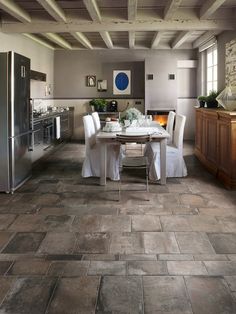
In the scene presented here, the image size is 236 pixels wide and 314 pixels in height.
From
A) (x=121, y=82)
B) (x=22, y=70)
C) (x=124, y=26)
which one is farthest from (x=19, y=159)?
(x=121, y=82)

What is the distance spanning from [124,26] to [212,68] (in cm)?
308

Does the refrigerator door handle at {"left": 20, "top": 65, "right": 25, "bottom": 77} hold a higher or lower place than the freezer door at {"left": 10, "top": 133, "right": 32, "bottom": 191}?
higher

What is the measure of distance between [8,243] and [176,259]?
1396mm

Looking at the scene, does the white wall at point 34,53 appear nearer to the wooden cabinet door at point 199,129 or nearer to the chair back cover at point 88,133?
the chair back cover at point 88,133

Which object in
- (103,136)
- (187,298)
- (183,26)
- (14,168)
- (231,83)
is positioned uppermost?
(183,26)

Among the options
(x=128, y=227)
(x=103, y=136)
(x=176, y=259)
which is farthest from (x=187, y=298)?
(x=103, y=136)

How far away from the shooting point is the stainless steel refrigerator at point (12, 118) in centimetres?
434

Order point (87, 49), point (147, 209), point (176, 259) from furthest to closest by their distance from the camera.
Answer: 1. point (87, 49)
2. point (147, 209)
3. point (176, 259)

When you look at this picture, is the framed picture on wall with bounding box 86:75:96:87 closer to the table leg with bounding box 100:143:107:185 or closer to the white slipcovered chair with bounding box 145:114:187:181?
the white slipcovered chair with bounding box 145:114:187:181

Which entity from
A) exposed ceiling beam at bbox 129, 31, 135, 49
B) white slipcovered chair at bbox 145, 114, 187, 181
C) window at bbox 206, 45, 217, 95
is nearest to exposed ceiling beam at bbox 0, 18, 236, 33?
exposed ceiling beam at bbox 129, 31, 135, 49

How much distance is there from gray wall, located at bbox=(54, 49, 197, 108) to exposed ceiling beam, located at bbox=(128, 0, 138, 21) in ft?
12.7

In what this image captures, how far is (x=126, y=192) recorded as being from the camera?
4.55 meters

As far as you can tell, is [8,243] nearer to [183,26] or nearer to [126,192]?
[126,192]

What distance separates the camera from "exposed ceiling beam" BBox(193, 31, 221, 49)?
23.4 ft
